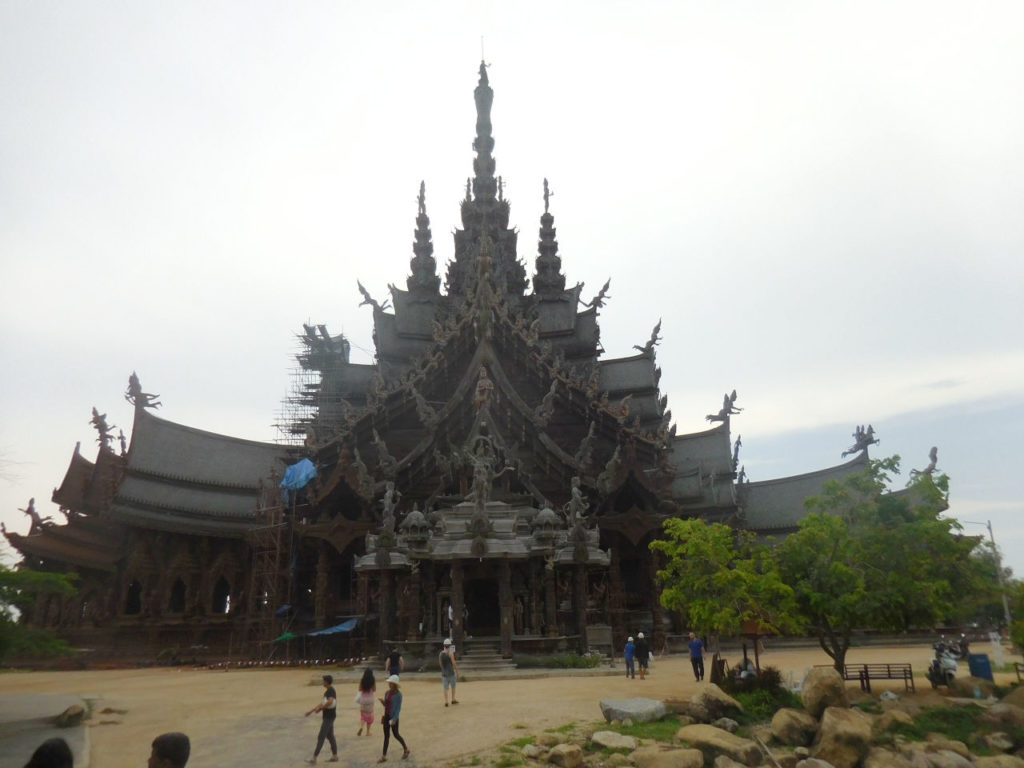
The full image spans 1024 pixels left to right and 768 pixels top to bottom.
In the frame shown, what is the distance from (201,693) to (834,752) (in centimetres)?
1386

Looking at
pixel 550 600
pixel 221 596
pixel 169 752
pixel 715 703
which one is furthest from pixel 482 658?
pixel 221 596

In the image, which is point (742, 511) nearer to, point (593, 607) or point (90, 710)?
point (593, 607)

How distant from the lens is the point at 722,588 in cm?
1499

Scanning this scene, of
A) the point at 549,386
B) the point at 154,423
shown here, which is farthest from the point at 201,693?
the point at 154,423

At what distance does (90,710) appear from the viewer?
45.8 feet

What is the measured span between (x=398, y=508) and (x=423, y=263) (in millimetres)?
20644

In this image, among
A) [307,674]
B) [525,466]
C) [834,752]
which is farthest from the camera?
[525,466]

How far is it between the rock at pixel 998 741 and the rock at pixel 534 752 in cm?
785

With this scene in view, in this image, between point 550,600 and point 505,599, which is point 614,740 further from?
point 550,600

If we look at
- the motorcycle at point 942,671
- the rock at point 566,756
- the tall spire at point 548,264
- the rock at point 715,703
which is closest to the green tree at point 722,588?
the rock at point 715,703

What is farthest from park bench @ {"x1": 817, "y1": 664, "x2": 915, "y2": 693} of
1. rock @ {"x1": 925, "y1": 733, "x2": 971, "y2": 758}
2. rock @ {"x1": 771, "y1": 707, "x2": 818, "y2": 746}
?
rock @ {"x1": 771, "y1": 707, "x2": 818, "y2": 746}

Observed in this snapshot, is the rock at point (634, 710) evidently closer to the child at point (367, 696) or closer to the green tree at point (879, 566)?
the child at point (367, 696)

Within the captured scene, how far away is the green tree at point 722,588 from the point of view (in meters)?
14.4

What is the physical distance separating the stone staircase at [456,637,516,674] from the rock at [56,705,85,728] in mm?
8330
